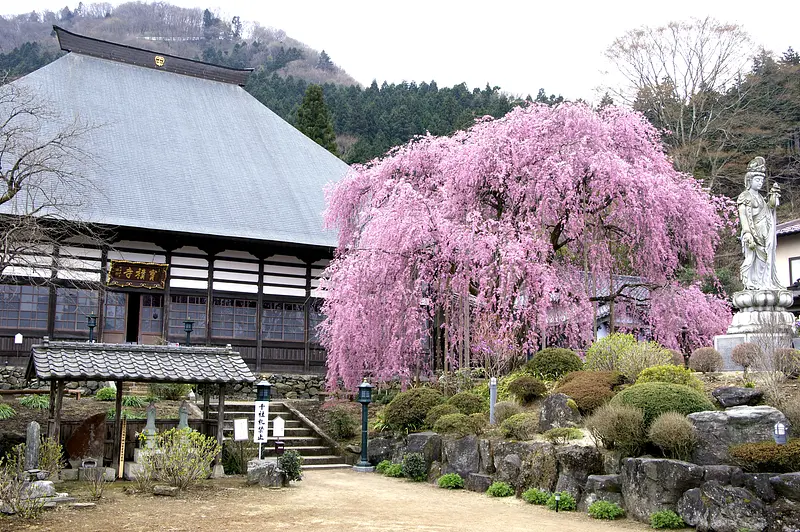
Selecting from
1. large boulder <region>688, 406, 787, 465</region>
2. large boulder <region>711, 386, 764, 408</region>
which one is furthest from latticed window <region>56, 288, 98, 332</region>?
large boulder <region>688, 406, 787, 465</region>

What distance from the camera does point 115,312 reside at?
2078 cm

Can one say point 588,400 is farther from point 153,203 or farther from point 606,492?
point 153,203

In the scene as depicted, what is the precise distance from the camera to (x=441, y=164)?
18.5 m

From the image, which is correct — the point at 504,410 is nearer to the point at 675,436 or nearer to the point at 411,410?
the point at 411,410

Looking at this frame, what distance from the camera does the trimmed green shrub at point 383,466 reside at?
49.1ft

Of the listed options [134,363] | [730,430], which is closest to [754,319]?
[730,430]

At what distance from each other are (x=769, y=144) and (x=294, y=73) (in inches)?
1863

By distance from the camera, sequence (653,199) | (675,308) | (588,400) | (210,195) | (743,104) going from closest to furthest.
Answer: (588,400) < (653,199) < (675,308) < (210,195) < (743,104)

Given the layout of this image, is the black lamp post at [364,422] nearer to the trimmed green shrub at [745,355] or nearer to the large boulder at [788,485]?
the trimmed green shrub at [745,355]

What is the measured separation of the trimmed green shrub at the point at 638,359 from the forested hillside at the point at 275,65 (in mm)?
15047

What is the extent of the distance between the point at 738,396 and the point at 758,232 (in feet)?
14.0

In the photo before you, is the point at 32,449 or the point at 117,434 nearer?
the point at 32,449

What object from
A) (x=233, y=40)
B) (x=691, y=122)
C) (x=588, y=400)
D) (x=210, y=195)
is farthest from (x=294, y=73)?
(x=588, y=400)

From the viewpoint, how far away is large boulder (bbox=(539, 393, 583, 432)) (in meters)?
12.2
